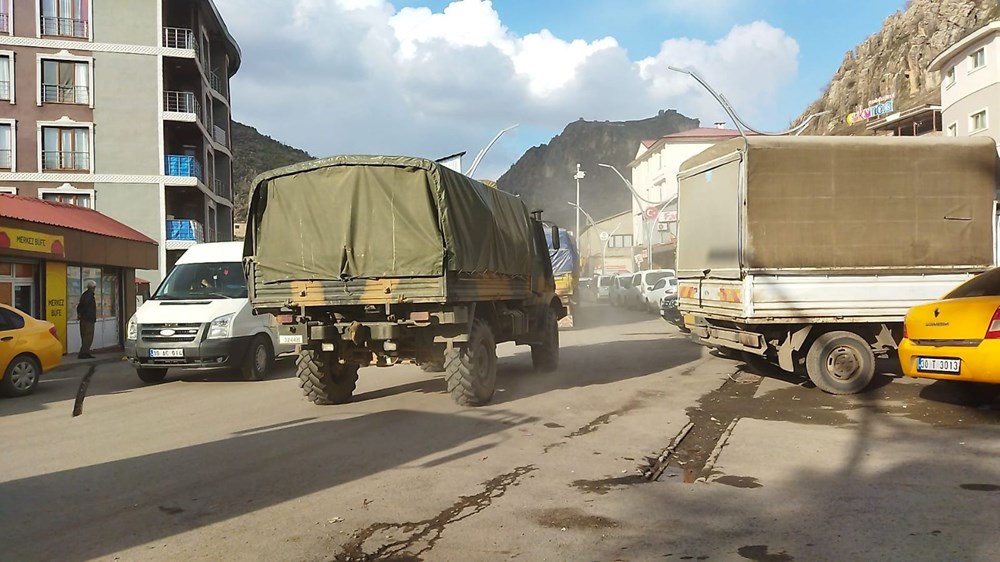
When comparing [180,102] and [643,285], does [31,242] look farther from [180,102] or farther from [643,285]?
[180,102]

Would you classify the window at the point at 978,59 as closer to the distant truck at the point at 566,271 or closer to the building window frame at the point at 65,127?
the distant truck at the point at 566,271

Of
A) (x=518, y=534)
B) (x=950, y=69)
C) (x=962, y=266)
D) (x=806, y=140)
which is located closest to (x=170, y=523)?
(x=518, y=534)

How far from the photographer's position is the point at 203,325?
440 inches

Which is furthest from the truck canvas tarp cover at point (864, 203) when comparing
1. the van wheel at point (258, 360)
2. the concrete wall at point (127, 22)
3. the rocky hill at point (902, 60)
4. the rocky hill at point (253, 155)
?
the rocky hill at point (253, 155)

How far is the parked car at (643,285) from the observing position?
29406 mm

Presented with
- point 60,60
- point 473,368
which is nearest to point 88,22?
point 60,60

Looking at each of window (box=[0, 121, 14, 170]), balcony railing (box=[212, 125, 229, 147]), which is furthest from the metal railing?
window (box=[0, 121, 14, 170])

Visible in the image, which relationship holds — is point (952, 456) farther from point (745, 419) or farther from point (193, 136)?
point (193, 136)

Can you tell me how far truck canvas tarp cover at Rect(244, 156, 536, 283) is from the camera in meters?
8.02

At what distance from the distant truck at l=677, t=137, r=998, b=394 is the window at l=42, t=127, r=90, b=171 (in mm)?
34752

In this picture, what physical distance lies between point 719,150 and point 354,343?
5329mm

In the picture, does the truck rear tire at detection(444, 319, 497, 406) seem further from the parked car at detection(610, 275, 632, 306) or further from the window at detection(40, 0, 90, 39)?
the window at detection(40, 0, 90, 39)

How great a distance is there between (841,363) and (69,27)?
37.8 metres

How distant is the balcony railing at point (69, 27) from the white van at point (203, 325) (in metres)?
28.4
